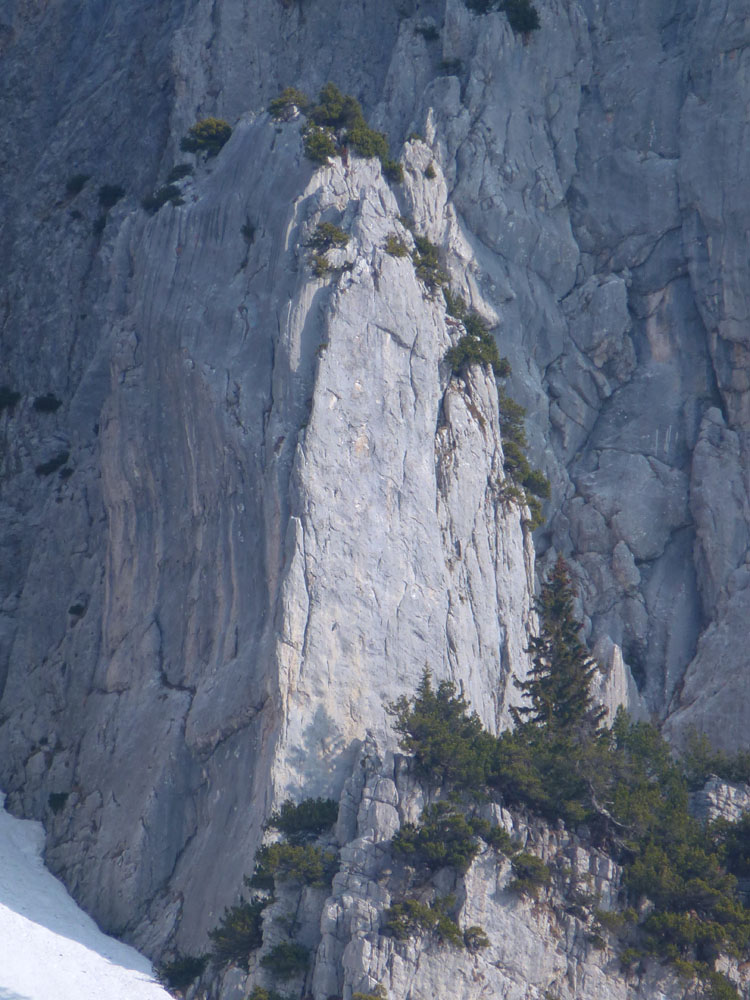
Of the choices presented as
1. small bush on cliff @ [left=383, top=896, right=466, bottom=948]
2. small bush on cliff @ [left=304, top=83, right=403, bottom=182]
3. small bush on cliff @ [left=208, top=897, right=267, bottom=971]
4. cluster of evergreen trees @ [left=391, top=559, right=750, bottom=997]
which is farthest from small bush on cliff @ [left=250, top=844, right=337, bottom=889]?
small bush on cliff @ [left=304, top=83, right=403, bottom=182]

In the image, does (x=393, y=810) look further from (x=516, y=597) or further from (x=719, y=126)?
(x=719, y=126)

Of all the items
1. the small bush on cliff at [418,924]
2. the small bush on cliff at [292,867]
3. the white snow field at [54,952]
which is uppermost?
the small bush on cliff at [292,867]

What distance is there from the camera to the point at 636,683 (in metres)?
45.3

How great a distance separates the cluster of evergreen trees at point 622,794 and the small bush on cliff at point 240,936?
4.40 metres

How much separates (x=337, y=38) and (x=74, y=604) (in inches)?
1060

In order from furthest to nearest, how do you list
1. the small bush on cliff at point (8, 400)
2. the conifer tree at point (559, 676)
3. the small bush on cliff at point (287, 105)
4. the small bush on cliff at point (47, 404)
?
the small bush on cliff at point (8, 400) < the small bush on cliff at point (47, 404) < the small bush on cliff at point (287, 105) < the conifer tree at point (559, 676)

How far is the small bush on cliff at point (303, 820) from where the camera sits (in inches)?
1385

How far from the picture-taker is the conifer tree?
39750 millimetres

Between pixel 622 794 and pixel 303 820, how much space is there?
28.4ft

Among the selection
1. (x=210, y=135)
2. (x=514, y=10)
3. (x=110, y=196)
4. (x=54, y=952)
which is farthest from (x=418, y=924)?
(x=514, y=10)

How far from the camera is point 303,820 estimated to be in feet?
116

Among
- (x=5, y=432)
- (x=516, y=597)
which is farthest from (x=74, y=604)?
(x=516, y=597)

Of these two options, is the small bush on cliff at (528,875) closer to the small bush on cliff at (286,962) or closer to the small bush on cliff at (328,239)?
the small bush on cliff at (286,962)

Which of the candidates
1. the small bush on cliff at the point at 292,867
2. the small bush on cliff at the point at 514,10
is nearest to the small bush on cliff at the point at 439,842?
the small bush on cliff at the point at 292,867
